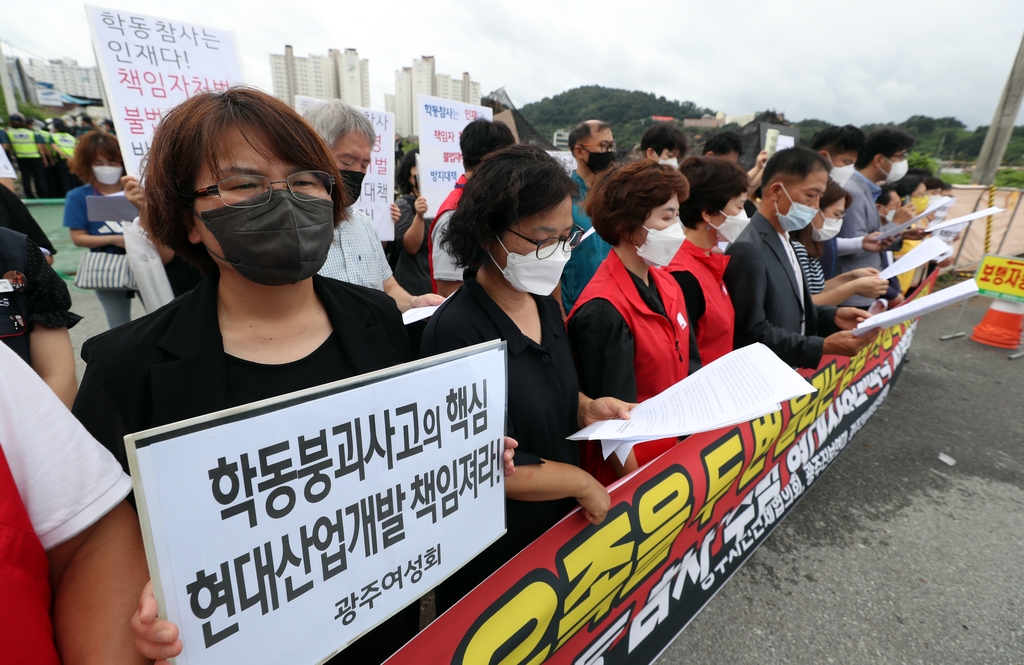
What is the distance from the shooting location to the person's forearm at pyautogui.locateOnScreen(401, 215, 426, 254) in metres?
3.75

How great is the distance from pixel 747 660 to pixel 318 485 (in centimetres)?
218

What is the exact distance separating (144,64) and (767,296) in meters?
3.34

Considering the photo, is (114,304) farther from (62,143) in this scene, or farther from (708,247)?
(62,143)

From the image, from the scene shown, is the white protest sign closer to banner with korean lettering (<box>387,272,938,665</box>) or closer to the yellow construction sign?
banner with korean lettering (<box>387,272,938,665</box>)

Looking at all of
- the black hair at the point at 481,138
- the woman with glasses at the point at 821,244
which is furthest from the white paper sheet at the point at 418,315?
the woman with glasses at the point at 821,244

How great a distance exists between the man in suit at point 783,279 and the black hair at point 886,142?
112 inches

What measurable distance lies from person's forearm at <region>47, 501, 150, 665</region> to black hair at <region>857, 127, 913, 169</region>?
628 cm

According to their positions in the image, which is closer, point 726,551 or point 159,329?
point 159,329

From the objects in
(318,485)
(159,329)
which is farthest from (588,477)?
(159,329)

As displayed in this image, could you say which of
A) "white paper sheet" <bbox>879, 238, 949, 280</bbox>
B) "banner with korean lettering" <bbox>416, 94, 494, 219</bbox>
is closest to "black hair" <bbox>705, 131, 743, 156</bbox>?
"white paper sheet" <bbox>879, 238, 949, 280</bbox>

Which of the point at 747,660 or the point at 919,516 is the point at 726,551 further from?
the point at 919,516

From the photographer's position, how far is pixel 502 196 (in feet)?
4.98

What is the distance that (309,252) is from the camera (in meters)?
1.03

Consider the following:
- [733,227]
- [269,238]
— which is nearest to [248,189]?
[269,238]
